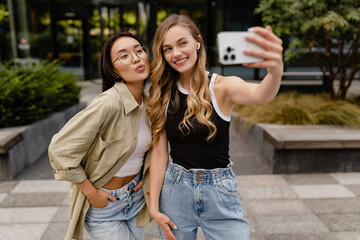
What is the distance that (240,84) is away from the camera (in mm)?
1780

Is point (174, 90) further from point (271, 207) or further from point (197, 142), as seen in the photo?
point (271, 207)

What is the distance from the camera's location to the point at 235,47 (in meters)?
1.31

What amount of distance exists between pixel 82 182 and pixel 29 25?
14.2m

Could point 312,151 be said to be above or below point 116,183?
below

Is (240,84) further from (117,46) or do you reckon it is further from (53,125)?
(53,125)

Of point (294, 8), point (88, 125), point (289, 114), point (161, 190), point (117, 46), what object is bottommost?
point (289, 114)

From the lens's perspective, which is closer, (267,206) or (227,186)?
(227,186)

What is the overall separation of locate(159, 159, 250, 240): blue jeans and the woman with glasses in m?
0.26

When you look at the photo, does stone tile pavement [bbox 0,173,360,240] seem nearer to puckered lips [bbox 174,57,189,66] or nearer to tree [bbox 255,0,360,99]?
puckered lips [bbox 174,57,189,66]

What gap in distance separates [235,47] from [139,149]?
3.14 ft

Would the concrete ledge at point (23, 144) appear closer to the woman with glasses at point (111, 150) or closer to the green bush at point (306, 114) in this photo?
the woman with glasses at point (111, 150)

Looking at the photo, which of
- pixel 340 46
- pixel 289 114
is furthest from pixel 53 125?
pixel 340 46

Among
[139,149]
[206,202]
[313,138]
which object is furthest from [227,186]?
[313,138]

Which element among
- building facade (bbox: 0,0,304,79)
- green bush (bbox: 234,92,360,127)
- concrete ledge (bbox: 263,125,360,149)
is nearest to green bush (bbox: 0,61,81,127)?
green bush (bbox: 234,92,360,127)
